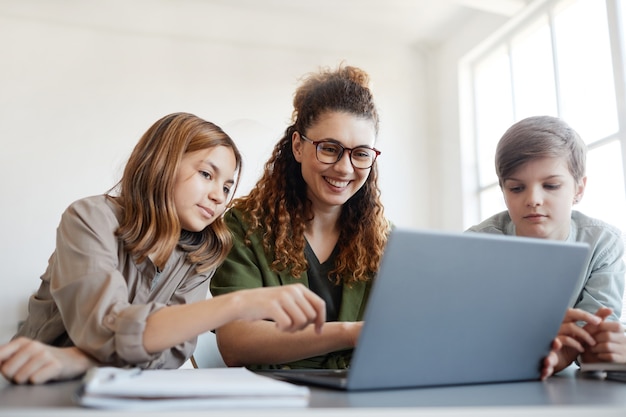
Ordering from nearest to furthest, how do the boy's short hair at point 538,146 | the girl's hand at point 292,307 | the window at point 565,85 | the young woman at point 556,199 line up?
1. the girl's hand at point 292,307
2. the young woman at point 556,199
3. the boy's short hair at point 538,146
4. the window at point 565,85

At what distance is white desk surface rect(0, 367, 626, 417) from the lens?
480 millimetres

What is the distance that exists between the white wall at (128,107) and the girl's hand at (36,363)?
2521mm

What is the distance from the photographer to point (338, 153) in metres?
1.47

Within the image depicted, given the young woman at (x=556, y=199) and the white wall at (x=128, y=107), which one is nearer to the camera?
the young woman at (x=556, y=199)

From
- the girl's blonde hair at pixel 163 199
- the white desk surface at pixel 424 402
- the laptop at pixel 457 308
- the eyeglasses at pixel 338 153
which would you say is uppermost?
the eyeglasses at pixel 338 153

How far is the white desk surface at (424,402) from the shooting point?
480 mm

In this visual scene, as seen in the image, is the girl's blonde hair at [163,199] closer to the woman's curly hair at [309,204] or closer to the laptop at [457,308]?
the woman's curly hair at [309,204]

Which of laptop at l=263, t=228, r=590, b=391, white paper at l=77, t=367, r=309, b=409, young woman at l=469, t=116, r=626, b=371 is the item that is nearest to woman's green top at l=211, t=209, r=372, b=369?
young woman at l=469, t=116, r=626, b=371

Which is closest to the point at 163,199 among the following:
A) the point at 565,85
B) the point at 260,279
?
the point at 260,279

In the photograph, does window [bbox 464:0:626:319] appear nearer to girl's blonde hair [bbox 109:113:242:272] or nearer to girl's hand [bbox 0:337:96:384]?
girl's blonde hair [bbox 109:113:242:272]

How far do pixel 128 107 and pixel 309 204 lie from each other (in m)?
2.49

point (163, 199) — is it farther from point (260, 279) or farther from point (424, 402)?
point (424, 402)

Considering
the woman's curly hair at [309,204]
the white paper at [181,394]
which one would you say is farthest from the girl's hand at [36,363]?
the woman's curly hair at [309,204]

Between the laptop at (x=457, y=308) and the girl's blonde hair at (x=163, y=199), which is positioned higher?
the girl's blonde hair at (x=163, y=199)
